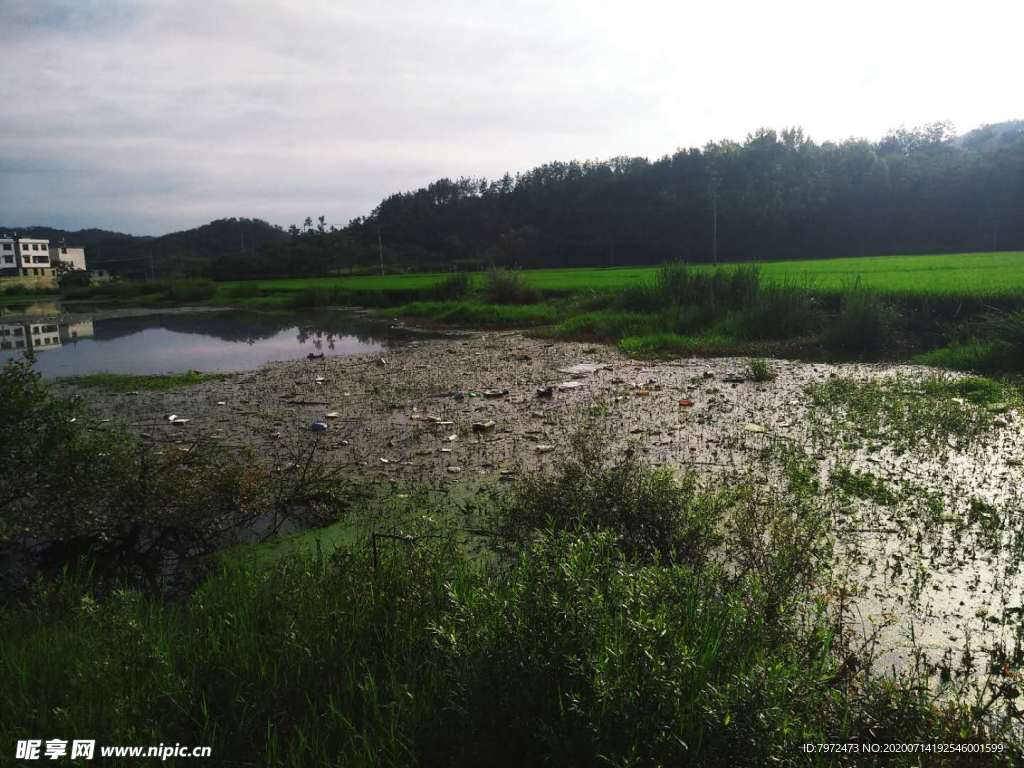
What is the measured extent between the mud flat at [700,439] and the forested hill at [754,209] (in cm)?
4156

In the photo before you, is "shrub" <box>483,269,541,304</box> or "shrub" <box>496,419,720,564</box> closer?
"shrub" <box>496,419,720,564</box>

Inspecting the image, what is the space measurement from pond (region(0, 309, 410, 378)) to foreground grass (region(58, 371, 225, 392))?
100 cm

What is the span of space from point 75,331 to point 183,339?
234 inches

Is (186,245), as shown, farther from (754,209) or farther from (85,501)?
(85,501)

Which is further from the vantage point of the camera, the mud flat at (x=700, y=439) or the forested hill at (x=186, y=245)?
the forested hill at (x=186, y=245)

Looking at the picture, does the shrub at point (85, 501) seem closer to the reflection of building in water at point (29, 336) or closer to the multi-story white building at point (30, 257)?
the reflection of building in water at point (29, 336)

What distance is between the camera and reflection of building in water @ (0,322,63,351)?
700 inches

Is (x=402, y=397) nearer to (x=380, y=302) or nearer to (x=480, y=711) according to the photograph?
(x=480, y=711)

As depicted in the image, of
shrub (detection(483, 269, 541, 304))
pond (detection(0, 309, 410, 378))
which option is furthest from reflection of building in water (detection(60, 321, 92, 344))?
shrub (detection(483, 269, 541, 304))

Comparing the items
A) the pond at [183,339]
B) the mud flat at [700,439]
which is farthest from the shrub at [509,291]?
the mud flat at [700,439]

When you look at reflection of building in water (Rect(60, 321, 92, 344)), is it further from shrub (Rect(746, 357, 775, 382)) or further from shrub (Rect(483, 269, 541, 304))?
shrub (Rect(746, 357, 775, 382))

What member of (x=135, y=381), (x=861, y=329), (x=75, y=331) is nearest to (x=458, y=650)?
(x=135, y=381)

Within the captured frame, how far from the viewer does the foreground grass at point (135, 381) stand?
35.1 feet

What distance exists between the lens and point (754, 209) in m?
53.5
